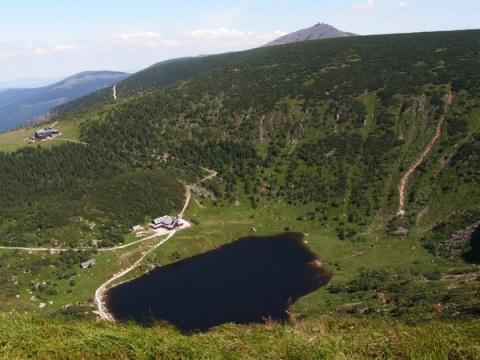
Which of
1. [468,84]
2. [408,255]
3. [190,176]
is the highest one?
[468,84]

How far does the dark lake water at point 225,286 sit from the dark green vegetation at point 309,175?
15.3 ft

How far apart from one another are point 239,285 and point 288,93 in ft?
331

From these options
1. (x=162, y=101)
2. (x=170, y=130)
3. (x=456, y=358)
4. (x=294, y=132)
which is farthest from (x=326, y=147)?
(x=456, y=358)

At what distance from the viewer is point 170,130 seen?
14900 centimetres

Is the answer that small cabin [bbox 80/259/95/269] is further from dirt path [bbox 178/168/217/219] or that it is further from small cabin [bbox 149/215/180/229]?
dirt path [bbox 178/168/217/219]

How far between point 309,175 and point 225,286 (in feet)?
186

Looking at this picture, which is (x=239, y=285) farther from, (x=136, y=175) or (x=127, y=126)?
(x=127, y=126)

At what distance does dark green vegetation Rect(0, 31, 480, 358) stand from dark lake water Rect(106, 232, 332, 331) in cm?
468

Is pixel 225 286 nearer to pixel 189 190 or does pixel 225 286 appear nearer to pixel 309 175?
pixel 189 190

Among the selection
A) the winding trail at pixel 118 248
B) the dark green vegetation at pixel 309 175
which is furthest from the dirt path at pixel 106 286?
the dark green vegetation at pixel 309 175

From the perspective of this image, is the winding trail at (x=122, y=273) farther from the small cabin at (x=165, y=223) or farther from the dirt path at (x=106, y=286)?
the small cabin at (x=165, y=223)

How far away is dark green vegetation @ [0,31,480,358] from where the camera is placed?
3287 inches

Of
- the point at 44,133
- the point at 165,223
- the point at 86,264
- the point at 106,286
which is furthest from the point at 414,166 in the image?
the point at 44,133

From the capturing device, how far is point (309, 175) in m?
126
